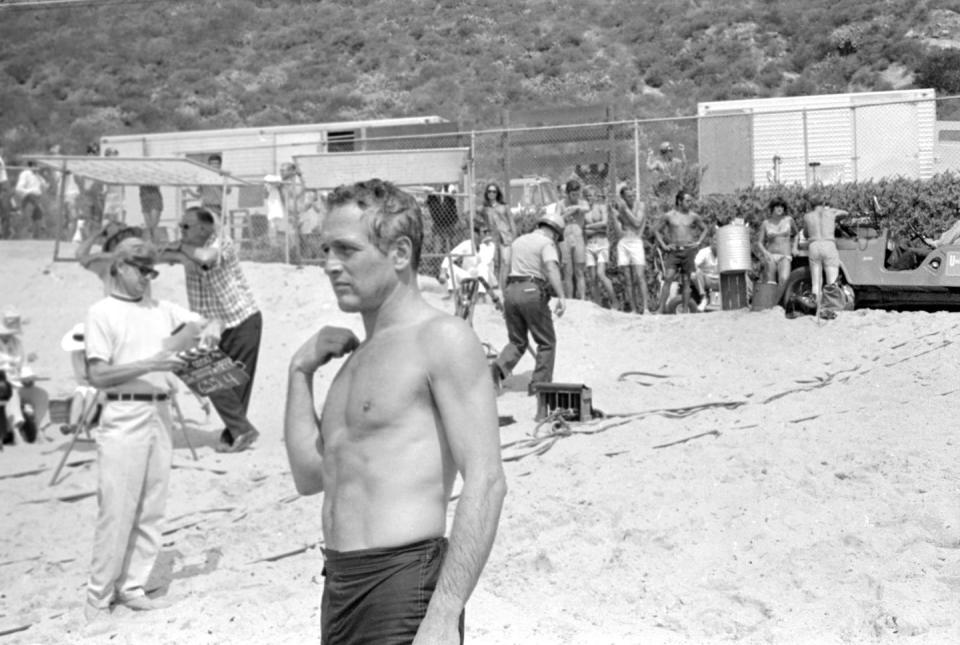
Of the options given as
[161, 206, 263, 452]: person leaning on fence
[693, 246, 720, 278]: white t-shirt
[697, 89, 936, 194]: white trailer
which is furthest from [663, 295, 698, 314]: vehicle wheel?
[161, 206, 263, 452]: person leaning on fence

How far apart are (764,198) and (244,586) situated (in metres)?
11.8

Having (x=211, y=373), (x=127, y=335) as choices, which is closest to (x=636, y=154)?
(x=211, y=373)

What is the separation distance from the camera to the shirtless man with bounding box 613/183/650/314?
1502 cm

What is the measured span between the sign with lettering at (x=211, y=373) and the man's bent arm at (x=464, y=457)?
4.03 m

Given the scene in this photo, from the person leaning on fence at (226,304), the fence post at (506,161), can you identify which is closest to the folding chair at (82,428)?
the person leaning on fence at (226,304)

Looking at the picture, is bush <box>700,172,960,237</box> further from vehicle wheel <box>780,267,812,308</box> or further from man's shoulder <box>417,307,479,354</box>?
man's shoulder <box>417,307,479,354</box>

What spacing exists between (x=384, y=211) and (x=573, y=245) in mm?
12049

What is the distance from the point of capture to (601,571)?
270 inches

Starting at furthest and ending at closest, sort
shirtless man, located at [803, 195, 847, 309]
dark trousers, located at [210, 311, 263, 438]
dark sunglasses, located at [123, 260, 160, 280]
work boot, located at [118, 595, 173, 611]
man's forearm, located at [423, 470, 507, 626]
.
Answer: shirtless man, located at [803, 195, 847, 309] < dark trousers, located at [210, 311, 263, 438] < work boot, located at [118, 595, 173, 611] < dark sunglasses, located at [123, 260, 160, 280] < man's forearm, located at [423, 470, 507, 626]

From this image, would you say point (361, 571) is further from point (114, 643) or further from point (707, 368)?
point (707, 368)

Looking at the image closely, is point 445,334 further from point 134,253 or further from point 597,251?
point 597,251

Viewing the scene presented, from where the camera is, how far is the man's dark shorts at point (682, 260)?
14.6 metres

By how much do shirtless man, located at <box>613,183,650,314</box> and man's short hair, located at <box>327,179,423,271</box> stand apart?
11.9 metres

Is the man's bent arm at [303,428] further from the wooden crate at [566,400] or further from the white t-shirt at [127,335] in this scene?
the wooden crate at [566,400]
